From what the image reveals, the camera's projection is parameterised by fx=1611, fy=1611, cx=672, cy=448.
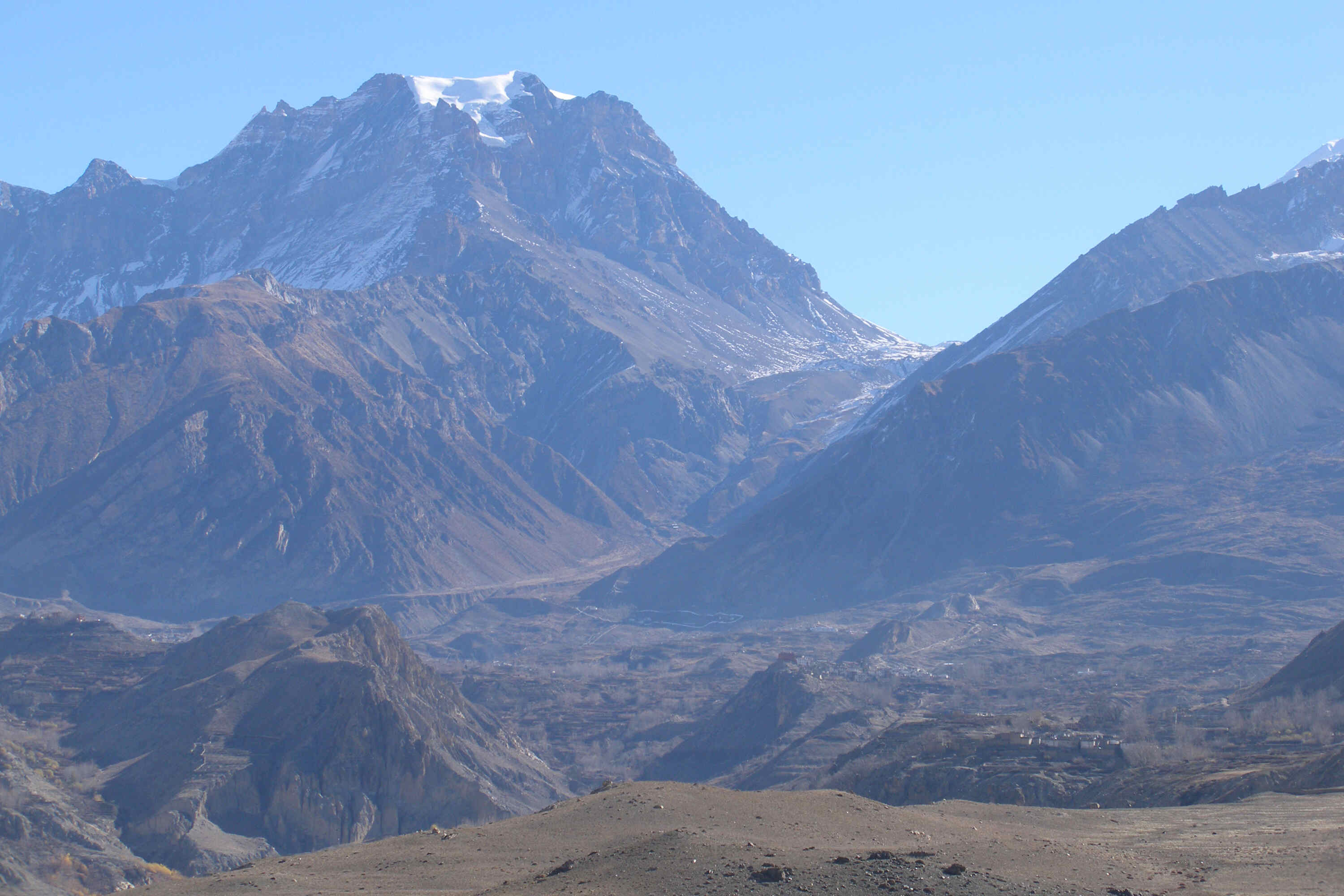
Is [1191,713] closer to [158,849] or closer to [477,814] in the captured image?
[477,814]

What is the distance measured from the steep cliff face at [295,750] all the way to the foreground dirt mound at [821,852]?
6145 centimetres

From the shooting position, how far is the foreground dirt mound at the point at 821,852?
Result: 5128 centimetres

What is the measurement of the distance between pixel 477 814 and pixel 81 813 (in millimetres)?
32780

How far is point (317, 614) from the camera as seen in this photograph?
17775 cm

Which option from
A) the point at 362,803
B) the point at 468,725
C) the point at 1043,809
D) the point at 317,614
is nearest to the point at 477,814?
the point at 362,803

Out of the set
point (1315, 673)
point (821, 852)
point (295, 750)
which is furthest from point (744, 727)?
point (821, 852)

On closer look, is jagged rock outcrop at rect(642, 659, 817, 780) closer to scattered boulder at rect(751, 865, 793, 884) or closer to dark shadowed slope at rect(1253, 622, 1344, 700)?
dark shadowed slope at rect(1253, 622, 1344, 700)

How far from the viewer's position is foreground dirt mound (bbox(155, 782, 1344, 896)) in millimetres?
51281

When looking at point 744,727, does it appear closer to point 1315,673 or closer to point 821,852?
point 1315,673

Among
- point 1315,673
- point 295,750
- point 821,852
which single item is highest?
point 821,852

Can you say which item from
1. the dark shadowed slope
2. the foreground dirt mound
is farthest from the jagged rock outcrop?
the foreground dirt mound

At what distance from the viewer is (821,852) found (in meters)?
54.5

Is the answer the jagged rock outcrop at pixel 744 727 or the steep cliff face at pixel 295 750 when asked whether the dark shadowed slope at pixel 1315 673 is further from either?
the steep cliff face at pixel 295 750

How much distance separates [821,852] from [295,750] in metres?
94.0
